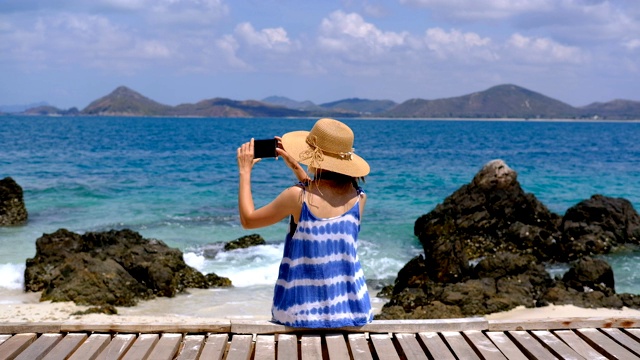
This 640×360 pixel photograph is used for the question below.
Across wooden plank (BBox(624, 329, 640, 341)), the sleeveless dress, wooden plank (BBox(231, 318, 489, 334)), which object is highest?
the sleeveless dress

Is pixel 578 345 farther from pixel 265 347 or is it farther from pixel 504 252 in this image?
pixel 504 252

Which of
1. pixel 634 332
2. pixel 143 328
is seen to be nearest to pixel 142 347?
pixel 143 328

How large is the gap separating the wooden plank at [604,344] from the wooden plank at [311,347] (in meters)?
1.90

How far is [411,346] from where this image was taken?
4.80m

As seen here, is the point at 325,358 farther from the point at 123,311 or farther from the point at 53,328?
the point at 123,311

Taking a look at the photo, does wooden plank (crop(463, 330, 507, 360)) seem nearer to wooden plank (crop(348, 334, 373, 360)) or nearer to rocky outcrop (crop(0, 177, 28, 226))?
wooden plank (crop(348, 334, 373, 360))

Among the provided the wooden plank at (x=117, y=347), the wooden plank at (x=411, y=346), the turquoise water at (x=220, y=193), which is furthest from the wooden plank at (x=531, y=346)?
the turquoise water at (x=220, y=193)

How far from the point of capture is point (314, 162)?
15.2ft

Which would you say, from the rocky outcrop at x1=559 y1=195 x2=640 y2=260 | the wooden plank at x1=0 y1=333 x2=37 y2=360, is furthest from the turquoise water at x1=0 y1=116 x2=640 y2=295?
the wooden plank at x1=0 y1=333 x2=37 y2=360

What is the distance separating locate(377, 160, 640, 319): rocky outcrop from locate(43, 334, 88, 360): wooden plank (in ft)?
18.1

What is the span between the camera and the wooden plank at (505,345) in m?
4.67

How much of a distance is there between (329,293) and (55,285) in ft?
24.7

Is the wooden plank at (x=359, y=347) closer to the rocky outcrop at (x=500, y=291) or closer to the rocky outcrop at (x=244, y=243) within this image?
the rocky outcrop at (x=500, y=291)

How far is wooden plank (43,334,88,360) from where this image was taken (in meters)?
4.57
